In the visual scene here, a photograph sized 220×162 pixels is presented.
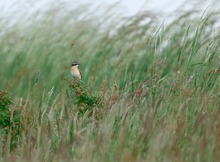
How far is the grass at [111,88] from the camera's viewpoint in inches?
154

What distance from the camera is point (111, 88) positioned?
5746 millimetres

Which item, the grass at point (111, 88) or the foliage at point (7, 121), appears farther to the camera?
the foliage at point (7, 121)

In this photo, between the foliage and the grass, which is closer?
the grass

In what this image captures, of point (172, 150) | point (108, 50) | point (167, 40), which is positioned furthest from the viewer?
point (108, 50)

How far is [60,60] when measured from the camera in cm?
730

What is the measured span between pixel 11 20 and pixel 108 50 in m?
1.38

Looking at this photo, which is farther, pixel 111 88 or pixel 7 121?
pixel 111 88

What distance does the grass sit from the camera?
3.90 meters

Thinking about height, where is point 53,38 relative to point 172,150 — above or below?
below

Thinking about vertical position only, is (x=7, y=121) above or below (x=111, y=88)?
above

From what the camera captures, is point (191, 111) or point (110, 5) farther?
point (110, 5)

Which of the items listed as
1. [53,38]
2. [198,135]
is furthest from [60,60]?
[198,135]

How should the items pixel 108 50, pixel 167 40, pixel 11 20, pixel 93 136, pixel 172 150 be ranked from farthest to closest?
pixel 11 20 → pixel 108 50 → pixel 167 40 → pixel 93 136 → pixel 172 150

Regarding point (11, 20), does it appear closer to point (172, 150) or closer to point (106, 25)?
point (106, 25)
